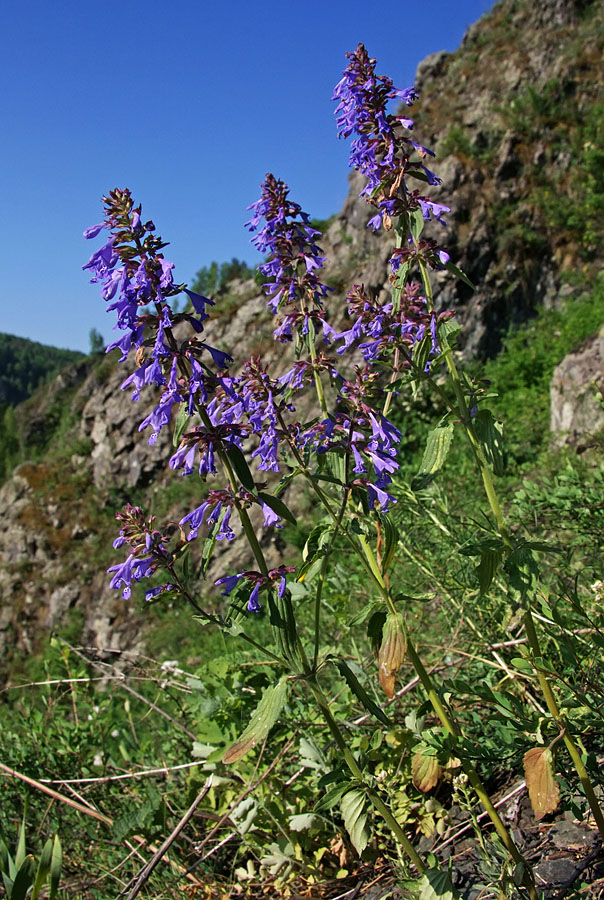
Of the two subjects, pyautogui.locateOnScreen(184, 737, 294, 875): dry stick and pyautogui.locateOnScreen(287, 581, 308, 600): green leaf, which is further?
pyautogui.locateOnScreen(287, 581, 308, 600): green leaf

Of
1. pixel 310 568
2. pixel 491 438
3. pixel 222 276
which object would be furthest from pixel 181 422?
pixel 222 276

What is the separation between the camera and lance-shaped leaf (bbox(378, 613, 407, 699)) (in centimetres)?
139

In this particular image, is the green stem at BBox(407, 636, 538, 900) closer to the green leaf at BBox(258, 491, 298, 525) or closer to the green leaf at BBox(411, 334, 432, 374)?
the green leaf at BBox(258, 491, 298, 525)

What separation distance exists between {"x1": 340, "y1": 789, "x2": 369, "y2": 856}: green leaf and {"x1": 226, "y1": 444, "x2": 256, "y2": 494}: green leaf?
77 centimetres

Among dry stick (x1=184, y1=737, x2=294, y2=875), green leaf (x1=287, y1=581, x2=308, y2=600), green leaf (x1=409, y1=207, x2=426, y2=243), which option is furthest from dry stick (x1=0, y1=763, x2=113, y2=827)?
green leaf (x1=409, y1=207, x2=426, y2=243)

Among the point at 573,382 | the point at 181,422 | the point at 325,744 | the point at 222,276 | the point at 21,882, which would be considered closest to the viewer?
the point at 21,882

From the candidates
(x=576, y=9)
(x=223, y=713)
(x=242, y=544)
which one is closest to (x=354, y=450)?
(x=223, y=713)

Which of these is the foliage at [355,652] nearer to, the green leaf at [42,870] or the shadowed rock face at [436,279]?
the green leaf at [42,870]

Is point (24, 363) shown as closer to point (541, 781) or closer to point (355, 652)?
point (355, 652)

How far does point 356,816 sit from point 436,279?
10265 mm

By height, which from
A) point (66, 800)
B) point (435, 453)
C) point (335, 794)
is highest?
point (435, 453)

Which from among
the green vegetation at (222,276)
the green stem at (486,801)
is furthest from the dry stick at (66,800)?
the green vegetation at (222,276)

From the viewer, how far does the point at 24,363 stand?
404ft

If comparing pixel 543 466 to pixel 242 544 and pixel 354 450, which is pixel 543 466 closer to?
pixel 354 450
